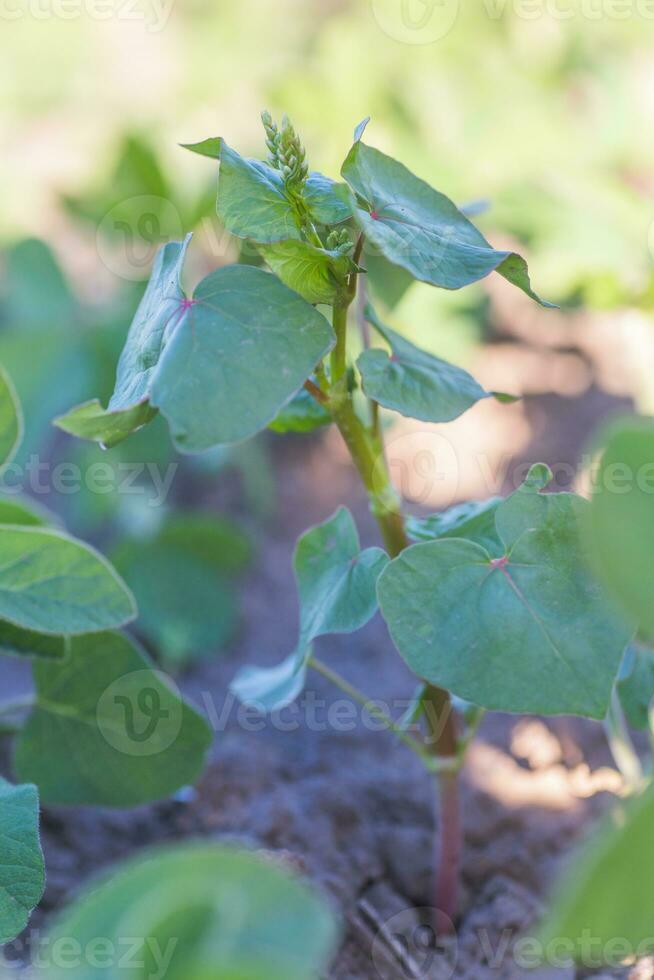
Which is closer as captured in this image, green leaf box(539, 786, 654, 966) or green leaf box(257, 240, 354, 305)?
green leaf box(539, 786, 654, 966)

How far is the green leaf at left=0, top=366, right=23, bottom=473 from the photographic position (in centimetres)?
94

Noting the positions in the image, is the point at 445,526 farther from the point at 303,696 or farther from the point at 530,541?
the point at 303,696

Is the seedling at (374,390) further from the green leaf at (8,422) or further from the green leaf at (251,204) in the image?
the green leaf at (8,422)

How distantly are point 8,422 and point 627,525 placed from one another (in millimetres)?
612

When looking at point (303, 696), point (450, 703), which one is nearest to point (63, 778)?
point (450, 703)

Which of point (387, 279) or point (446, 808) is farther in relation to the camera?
point (387, 279)

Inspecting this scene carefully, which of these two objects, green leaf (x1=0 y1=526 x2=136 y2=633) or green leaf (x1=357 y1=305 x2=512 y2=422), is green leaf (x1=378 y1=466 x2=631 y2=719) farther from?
green leaf (x1=0 y1=526 x2=136 y2=633)

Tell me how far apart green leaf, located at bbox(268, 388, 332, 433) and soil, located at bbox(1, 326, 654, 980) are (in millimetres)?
444

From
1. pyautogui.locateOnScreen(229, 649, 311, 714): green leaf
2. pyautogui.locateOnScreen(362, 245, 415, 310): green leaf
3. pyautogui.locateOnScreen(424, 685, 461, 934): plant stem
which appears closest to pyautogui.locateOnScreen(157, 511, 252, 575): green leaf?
pyautogui.locateOnScreen(362, 245, 415, 310): green leaf

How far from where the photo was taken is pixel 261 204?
2.57 ft

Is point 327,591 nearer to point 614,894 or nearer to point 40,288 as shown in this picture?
point 614,894

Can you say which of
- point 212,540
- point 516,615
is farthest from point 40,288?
point 516,615

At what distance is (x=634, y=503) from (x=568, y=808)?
2.55 feet

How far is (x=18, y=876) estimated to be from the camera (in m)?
0.79
